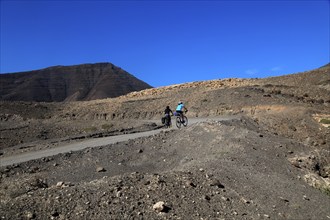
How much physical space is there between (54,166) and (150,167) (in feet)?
11.2

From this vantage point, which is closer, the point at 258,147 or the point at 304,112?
the point at 258,147

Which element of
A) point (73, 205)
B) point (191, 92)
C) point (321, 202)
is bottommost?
point (321, 202)

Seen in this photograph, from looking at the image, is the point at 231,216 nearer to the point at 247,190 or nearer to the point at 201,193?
the point at 201,193

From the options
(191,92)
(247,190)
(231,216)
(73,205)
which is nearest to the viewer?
(73,205)

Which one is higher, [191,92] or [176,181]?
[191,92]

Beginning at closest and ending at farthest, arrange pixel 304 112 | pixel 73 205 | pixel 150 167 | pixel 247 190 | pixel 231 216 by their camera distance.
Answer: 1. pixel 73 205
2. pixel 231 216
3. pixel 247 190
4. pixel 150 167
5. pixel 304 112

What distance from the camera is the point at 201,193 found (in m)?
10.5

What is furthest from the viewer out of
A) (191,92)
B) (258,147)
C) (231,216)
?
(191,92)

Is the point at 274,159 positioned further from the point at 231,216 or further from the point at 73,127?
the point at 73,127

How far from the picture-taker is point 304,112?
30.7 m

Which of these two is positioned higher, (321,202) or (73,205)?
(73,205)

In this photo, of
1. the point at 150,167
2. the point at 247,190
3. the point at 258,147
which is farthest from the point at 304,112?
the point at 247,190

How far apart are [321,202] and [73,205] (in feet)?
22.4

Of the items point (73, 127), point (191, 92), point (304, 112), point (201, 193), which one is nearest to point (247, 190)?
point (201, 193)
